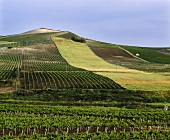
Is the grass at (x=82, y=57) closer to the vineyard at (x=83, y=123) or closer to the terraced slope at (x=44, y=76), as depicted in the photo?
the terraced slope at (x=44, y=76)

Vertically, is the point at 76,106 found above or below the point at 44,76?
below

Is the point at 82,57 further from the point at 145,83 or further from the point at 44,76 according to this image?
the point at 145,83

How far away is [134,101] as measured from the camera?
59.1 meters

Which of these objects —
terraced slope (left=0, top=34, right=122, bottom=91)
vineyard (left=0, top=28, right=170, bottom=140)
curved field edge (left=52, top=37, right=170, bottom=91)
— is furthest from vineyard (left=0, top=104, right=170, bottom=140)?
curved field edge (left=52, top=37, right=170, bottom=91)

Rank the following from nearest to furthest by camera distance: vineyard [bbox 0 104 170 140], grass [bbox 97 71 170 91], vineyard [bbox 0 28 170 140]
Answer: vineyard [bbox 0 104 170 140]
vineyard [bbox 0 28 170 140]
grass [bbox 97 71 170 91]

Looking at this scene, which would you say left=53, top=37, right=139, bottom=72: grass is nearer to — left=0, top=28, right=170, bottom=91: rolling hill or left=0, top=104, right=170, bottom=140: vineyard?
left=0, top=28, right=170, bottom=91: rolling hill

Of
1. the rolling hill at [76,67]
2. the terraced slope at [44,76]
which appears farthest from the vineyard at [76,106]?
the rolling hill at [76,67]

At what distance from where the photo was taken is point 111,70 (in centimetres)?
9925

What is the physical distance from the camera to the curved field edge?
7088 cm

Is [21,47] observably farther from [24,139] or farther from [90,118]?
[24,139]

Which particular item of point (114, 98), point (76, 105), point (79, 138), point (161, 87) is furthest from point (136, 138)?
point (161, 87)

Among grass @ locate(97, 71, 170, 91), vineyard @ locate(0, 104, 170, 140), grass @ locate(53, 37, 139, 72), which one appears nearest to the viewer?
vineyard @ locate(0, 104, 170, 140)

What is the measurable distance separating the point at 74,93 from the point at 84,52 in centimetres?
7533

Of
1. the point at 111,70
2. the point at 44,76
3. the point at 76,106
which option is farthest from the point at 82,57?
the point at 76,106
